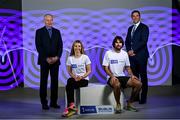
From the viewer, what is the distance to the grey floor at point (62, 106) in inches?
203

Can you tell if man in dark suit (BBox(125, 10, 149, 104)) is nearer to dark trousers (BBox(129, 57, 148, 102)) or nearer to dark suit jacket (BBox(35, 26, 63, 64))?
dark trousers (BBox(129, 57, 148, 102))

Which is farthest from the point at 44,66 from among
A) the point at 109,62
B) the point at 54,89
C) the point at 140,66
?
the point at 140,66

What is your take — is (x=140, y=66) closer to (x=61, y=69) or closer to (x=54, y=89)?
(x=54, y=89)

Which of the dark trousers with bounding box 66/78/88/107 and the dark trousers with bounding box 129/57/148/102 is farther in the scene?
the dark trousers with bounding box 129/57/148/102

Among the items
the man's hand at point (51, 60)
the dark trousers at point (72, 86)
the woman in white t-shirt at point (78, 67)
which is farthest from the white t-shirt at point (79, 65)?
the man's hand at point (51, 60)

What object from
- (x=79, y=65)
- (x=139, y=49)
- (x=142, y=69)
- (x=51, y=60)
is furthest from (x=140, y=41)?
(x=51, y=60)

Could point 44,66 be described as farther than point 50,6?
No

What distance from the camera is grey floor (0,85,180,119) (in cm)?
516

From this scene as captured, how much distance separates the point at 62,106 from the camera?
5926 mm

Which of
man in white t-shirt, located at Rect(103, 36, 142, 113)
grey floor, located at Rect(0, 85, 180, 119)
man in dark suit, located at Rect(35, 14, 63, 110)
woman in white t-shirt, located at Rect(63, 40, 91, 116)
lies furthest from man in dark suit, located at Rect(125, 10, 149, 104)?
man in dark suit, located at Rect(35, 14, 63, 110)

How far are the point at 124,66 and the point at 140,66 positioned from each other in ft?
2.01

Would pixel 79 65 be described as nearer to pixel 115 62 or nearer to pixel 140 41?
pixel 115 62

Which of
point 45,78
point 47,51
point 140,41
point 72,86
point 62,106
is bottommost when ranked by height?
point 62,106

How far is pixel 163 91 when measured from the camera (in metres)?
7.27
